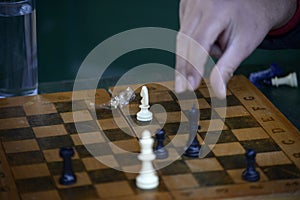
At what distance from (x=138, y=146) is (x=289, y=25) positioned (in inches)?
21.8

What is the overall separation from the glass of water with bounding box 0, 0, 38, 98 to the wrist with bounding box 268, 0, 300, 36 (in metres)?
0.79

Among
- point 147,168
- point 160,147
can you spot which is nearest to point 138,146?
point 160,147

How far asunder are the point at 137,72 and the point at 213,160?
0.92 metres

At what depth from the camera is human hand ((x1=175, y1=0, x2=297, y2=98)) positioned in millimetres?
1934

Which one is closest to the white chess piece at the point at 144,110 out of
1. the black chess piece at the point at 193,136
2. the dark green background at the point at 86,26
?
the black chess piece at the point at 193,136

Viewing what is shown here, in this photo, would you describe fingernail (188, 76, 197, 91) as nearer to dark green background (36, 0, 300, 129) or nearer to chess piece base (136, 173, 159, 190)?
chess piece base (136, 173, 159, 190)

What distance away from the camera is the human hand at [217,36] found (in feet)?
6.34

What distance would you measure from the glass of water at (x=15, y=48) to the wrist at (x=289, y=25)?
792 mm

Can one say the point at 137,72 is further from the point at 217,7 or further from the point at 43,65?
the point at 217,7

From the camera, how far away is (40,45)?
322cm

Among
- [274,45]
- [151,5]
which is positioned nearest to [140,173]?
[274,45]

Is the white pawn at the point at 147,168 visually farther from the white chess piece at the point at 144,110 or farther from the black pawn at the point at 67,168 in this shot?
the white chess piece at the point at 144,110

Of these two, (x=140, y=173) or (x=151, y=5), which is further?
(x=151, y=5)

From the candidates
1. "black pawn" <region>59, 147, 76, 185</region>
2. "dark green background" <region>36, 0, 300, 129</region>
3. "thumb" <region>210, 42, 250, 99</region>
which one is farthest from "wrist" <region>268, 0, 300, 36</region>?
"dark green background" <region>36, 0, 300, 129</region>
